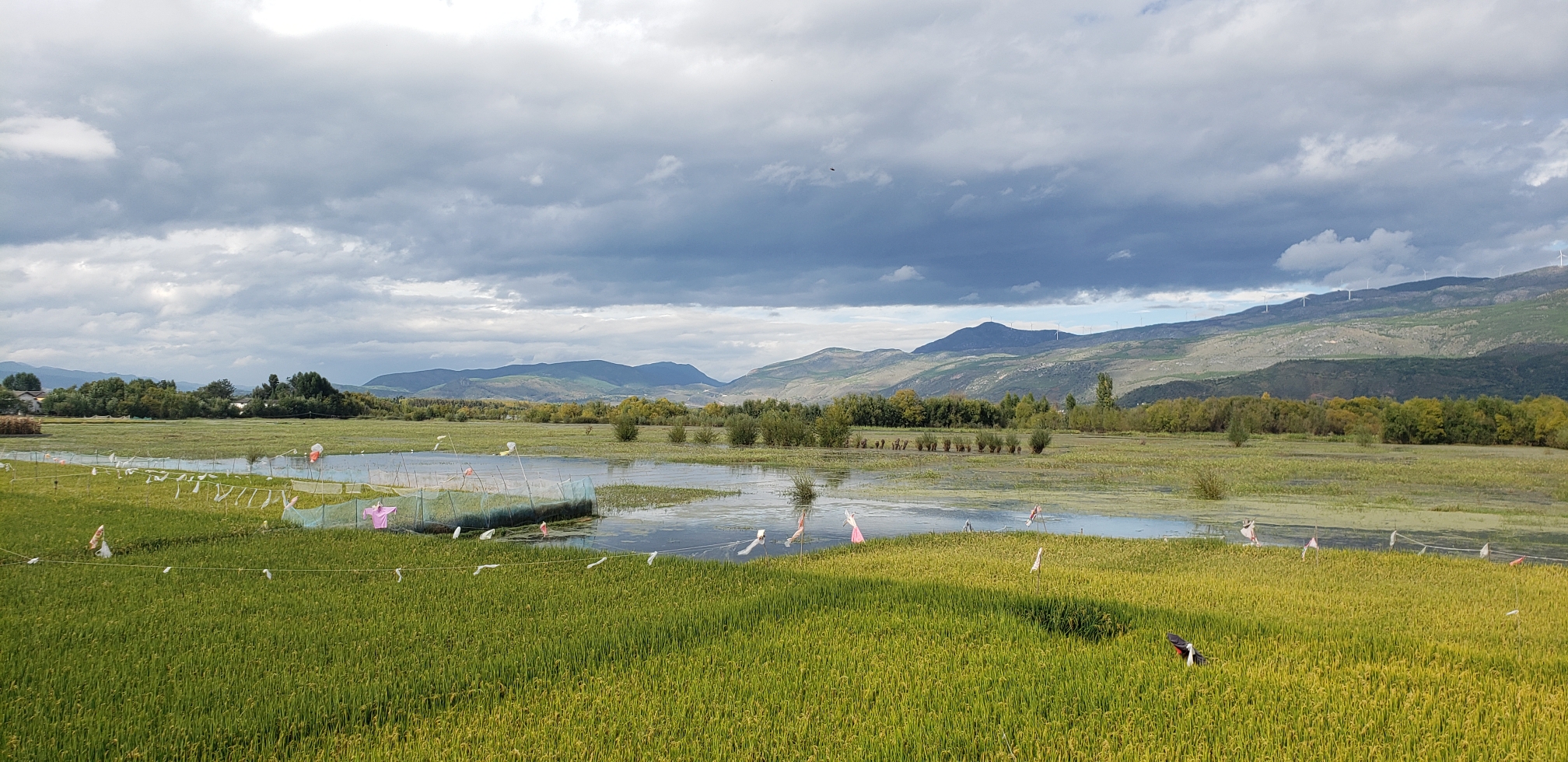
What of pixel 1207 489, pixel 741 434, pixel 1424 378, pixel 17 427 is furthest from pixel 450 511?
pixel 1424 378

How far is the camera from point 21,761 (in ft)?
17.6

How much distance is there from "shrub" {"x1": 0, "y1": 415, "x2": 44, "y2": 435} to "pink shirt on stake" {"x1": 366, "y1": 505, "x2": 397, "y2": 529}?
59889mm

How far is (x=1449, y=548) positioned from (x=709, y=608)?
674 inches

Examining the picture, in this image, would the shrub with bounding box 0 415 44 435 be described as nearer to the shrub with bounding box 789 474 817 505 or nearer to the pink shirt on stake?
the pink shirt on stake

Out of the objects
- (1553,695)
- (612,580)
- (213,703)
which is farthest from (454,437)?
(1553,695)

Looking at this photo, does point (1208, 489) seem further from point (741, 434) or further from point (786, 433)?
point (741, 434)

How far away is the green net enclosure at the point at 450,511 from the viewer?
17.5 metres

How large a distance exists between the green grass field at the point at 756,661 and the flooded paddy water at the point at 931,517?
5081 mm

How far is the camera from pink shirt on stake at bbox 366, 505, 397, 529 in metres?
16.8

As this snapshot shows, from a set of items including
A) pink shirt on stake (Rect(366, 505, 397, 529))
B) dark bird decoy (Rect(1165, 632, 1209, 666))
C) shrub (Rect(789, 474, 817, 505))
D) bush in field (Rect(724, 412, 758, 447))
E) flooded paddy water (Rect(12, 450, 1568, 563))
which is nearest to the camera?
dark bird decoy (Rect(1165, 632, 1209, 666))

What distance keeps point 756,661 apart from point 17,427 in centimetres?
7362

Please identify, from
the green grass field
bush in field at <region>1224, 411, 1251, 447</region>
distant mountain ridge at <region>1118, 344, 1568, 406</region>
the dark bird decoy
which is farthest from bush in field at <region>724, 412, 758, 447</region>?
distant mountain ridge at <region>1118, 344, 1568, 406</region>

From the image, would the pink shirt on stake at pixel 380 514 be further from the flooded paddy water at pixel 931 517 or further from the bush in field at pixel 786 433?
the bush in field at pixel 786 433

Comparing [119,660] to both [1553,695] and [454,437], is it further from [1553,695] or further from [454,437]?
[454,437]
